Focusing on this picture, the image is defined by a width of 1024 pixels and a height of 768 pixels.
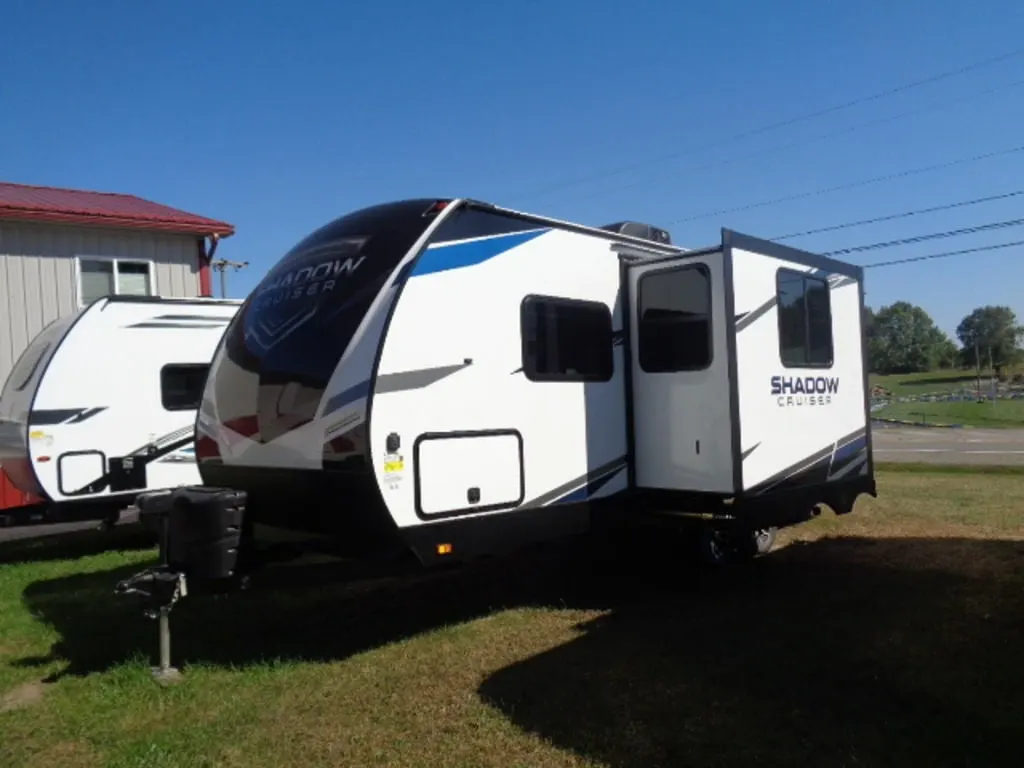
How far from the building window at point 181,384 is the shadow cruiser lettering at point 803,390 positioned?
6.03 m

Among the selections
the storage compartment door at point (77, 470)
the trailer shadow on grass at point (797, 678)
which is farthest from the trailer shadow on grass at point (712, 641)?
the storage compartment door at point (77, 470)

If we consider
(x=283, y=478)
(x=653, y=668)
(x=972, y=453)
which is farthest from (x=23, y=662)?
(x=972, y=453)

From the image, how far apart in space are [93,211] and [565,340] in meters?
11.1

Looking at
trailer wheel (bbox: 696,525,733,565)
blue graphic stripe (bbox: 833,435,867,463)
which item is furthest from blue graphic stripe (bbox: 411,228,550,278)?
blue graphic stripe (bbox: 833,435,867,463)

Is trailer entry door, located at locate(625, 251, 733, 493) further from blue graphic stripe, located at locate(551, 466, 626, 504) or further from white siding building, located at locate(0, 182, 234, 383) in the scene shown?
white siding building, located at locate(0, 182, 234, 383)

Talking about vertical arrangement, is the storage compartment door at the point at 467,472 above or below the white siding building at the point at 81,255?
below

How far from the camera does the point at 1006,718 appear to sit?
423 cm

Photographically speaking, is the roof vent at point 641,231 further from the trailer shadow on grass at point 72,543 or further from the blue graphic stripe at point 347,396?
the trailer shadow on grass at point 72,543

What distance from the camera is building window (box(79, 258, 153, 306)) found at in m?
14.4

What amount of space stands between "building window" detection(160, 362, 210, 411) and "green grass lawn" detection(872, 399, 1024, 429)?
3666cm

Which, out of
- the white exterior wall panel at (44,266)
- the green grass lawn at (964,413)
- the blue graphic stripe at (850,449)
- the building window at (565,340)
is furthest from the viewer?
the green grass lawn at (964,413)

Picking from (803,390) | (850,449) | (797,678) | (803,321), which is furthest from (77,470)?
(850,449)

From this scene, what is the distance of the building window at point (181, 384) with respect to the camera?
31.6ft

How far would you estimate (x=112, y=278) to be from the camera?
14570 millimetres
